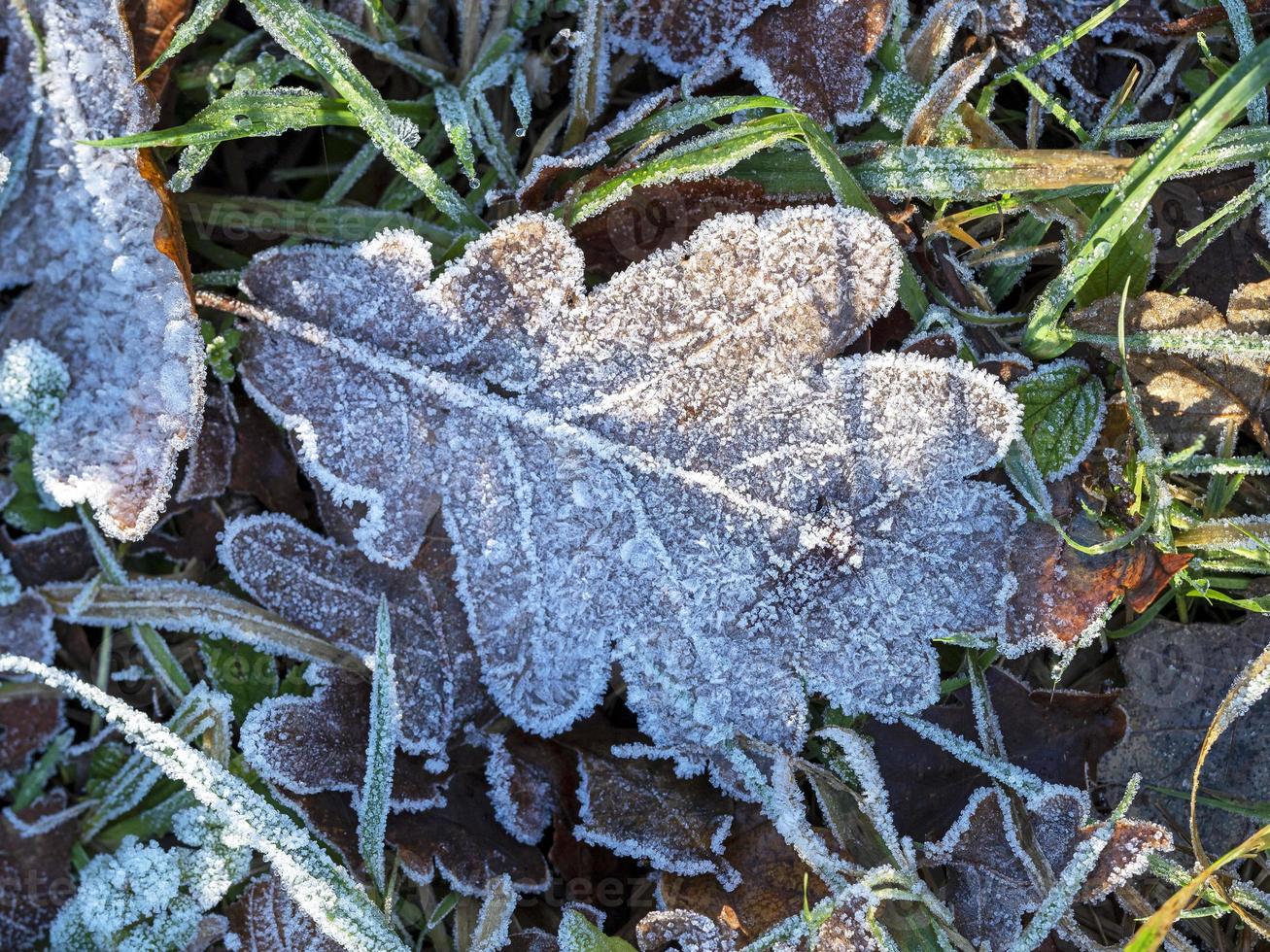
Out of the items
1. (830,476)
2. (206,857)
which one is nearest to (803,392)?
(830,476)

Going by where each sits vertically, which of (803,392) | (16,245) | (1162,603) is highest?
(16,245)

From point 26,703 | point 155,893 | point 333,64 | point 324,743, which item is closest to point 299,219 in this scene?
Answer: point 333,64

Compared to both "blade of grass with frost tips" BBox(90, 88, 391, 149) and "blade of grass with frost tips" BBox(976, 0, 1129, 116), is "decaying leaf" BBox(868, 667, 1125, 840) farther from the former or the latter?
"blade of grass with frost tips" BBox(90, 88, 391, 149)

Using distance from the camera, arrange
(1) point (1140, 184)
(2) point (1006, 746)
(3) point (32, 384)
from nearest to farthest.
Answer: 1. (1) point (1140, 184)
2. (3) point (32, 384)
3. (2) point (1006, 746)

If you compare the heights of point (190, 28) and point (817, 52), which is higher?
point (190, 28)

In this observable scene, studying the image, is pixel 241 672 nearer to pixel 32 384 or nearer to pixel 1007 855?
pixel 32 384

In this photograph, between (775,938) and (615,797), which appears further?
(615,797)

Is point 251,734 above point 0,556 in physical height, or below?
below

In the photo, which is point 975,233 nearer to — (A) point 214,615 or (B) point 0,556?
(A) point 214,615
